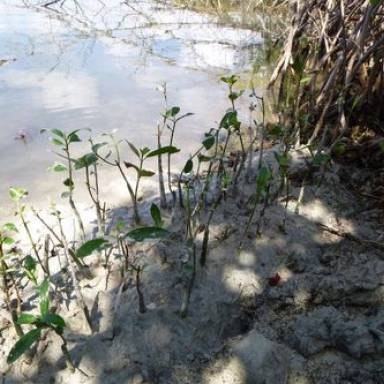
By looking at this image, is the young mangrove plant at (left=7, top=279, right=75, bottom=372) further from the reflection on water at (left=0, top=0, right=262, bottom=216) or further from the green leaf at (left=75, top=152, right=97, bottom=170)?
the reflection on water at (left=0, top=0, right=262, bottom=216)

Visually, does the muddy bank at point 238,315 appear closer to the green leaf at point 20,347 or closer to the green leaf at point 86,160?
the green leaf at point 20,347

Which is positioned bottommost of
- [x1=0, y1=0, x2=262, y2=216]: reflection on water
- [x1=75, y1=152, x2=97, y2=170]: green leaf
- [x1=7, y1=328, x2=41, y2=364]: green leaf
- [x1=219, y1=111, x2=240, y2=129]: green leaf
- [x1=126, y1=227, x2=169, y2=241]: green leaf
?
[x1=0, y1=0, x2=262, y2=216]: reflection on water

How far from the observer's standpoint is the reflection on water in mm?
3148

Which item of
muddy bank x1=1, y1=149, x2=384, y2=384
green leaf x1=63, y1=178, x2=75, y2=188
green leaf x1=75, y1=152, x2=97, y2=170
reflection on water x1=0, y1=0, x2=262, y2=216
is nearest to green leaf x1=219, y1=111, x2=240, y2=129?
muddy bank x1=1, y1=149, x2=384, y2=384

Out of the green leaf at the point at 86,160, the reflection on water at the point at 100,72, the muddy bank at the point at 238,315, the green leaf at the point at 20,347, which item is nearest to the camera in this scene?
the green leaf at the point at 20,347

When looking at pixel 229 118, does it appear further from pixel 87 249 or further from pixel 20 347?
pixel 20 347

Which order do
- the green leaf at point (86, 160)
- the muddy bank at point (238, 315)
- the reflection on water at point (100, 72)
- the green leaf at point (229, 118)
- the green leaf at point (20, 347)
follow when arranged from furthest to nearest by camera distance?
the reflection on water at point (100, 72), the green leaf at point (229, 118), the green leaf at point (86, 160), the muddy bank at point (238, 315), the green leaf at point (20, 347)

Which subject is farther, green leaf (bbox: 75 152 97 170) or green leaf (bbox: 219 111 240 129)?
green leaf (bbox: 219 111 240 129)

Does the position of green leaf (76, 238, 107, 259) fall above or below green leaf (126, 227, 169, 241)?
below

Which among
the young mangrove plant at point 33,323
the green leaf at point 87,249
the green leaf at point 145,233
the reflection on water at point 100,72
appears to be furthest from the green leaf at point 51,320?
the reflection on water at point 100,72

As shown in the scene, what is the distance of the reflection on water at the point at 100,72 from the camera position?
3148 millimetres

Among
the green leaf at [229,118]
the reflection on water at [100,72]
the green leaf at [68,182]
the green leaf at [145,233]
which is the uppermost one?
the green leaf at [229,118]

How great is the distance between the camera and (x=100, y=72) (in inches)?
172

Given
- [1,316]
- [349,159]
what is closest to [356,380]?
[1,316]
